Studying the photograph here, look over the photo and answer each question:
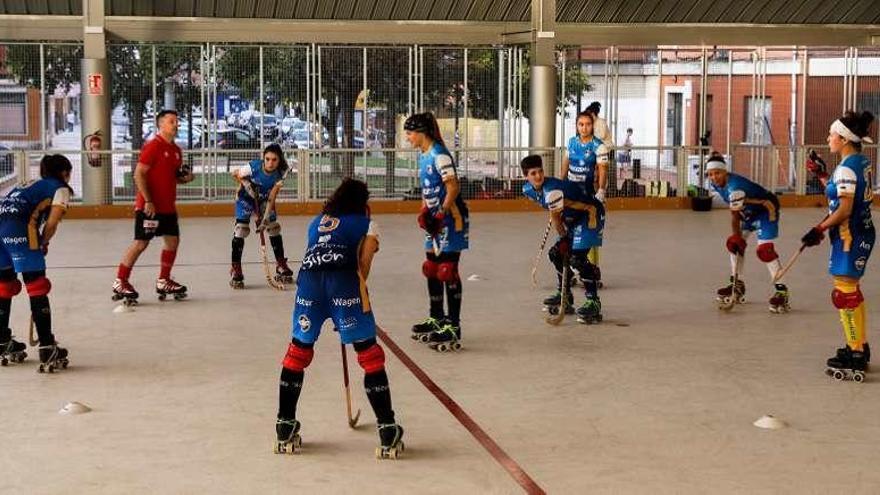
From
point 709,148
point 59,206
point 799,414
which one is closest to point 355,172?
point 709,148

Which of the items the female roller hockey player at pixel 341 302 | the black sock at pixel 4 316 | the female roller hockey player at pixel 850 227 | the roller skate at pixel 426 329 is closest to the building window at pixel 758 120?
the roller skate at pixel 426 329

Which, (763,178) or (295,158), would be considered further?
(763,178)

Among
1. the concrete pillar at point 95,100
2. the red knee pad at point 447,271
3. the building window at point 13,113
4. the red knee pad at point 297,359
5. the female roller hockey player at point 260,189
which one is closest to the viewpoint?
the red knee pad at point 297,359

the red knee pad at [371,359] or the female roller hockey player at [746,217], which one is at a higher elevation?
the female roller hockey player at [746,217]

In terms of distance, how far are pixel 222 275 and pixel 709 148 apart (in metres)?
10.9

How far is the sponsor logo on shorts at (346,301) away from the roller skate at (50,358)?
2931 mm

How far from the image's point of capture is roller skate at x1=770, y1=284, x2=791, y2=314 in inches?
425

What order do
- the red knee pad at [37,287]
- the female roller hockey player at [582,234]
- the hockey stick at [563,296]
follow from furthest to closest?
the female roller hockey player at [582,234], the hockey stick at [563,296], the red knee pad at [37,287]

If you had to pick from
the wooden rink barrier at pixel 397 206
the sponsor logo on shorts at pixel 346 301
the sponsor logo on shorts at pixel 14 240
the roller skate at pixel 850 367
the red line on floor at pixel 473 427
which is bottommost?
the red line on floor at pixel 473 427

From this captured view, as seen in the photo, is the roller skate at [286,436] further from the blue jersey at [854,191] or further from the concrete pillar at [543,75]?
the concrete pillar at [543,75]

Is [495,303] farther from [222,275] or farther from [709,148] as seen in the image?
[709,148]

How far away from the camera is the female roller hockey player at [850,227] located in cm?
802

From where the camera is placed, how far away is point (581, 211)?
10242mm

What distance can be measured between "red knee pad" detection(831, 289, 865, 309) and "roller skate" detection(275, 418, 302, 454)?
3.70 metres
